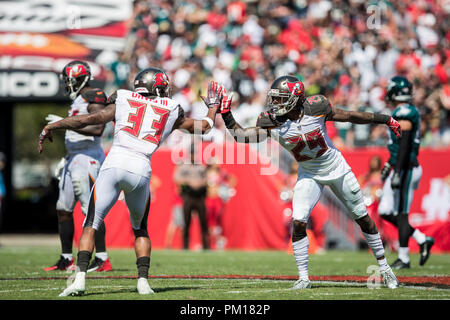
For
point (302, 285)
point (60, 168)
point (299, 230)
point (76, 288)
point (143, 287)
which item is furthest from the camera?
point (60, 168)

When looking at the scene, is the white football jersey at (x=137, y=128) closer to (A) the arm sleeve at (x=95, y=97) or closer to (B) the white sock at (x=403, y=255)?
(A) the arm sleeve at (x=95, y=97)

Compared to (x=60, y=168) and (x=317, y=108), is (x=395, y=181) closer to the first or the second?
(x=317, y=108)

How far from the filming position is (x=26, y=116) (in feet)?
151

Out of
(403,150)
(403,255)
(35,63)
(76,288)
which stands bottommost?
(403,255)

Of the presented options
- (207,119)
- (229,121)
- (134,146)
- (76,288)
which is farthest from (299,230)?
(76,288)

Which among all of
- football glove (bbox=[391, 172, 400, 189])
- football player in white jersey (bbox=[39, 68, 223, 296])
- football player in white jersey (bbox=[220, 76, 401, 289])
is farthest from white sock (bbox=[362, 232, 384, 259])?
football glove (bbox=[391, 172, 400, 189])

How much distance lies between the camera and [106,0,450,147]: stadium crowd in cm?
1570

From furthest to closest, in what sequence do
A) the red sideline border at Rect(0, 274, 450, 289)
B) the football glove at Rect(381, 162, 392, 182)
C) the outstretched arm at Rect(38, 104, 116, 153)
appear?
the football glove at Rect(381, 162, 392, 182) → the red sideline border at Rect(0, 274, 450, 289) → the outstretched arm at Rect(38, 104, 116, 153)

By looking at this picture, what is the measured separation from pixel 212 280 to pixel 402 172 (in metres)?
3.29

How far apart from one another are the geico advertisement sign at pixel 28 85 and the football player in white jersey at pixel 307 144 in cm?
1062

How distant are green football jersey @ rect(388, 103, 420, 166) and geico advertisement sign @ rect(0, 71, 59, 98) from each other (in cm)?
959

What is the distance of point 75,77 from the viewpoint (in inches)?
342

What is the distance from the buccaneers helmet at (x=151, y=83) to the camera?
6.43m

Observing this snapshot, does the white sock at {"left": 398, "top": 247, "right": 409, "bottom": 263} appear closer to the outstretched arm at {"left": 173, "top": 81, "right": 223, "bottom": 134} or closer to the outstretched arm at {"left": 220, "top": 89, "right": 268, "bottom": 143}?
the outstretched arm at {"left": 220, "top": 89, "right": 268, "bottom": 143}
